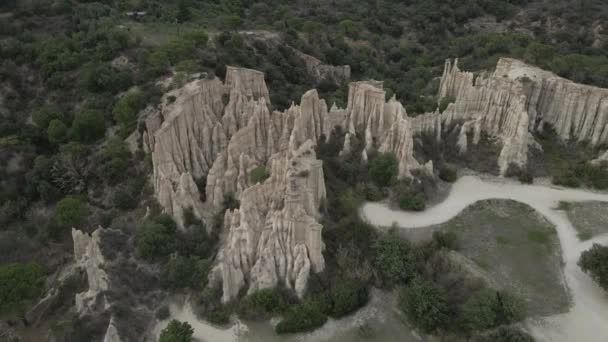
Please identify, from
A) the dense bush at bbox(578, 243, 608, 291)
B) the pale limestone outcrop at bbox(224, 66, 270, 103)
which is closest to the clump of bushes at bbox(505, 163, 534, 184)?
the dense bush at bbox(578, 243, 608, 291)

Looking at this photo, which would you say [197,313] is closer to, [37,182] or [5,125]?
[37,182]

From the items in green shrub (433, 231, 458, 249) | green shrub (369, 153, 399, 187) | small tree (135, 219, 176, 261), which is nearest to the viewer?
green shrub (433, 231, 458, 249)

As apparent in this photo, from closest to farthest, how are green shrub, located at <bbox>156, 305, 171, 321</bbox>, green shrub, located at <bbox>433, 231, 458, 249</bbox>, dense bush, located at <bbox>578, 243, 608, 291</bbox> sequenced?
dense bush, located at <bbox>578, 243, 608, 291</bbox>
green shrub, located at <bbox>156, 305, 171, 321</bbox>
green shrub, located at <bbox>433, 231, 458, 249</bbox>

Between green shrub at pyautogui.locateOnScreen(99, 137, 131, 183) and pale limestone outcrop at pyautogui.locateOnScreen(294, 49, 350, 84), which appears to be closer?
green shrub at pyautogui.locateOnScreen(99, 137, 131, 183)

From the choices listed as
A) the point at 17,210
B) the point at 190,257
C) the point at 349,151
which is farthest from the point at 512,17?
Answer: the point at 17,210

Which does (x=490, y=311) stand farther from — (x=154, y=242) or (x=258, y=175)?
(x=154, y=242)

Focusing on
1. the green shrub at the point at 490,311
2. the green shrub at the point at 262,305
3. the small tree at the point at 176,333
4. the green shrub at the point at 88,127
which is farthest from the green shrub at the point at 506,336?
the green shrub at the point at 88,127

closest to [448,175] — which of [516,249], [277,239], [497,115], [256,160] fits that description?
[516,249]

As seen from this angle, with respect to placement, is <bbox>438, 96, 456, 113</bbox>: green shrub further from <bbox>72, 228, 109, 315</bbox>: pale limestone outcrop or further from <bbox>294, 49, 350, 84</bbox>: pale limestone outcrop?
<bbox>72, 228, 109, 315</bbox>: pale limestone outcrop
